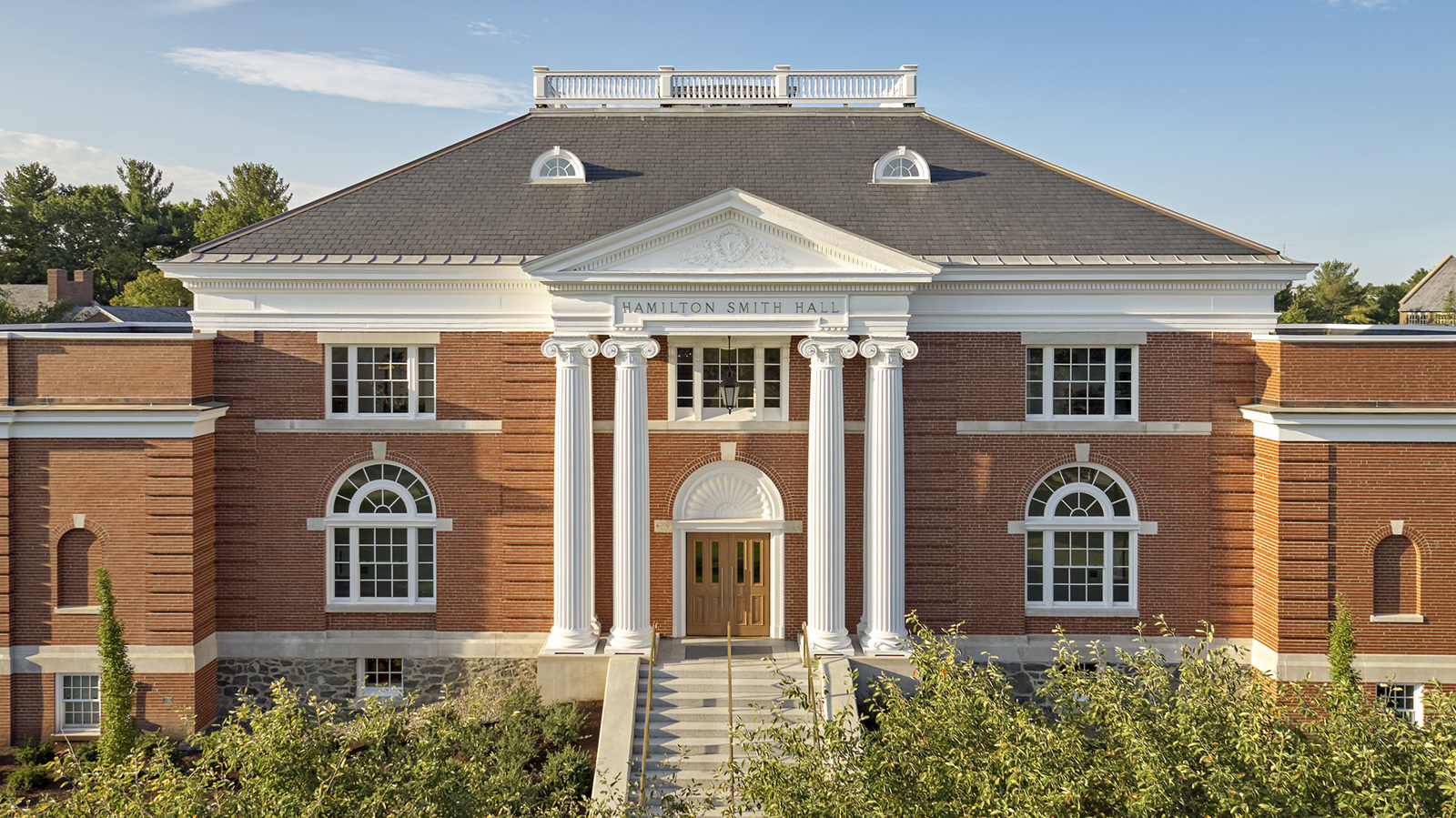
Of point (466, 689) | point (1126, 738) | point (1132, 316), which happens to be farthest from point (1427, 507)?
point (466, 689)

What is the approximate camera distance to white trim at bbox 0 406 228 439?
19.3 metres

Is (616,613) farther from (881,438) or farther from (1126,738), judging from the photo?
(1126,738)

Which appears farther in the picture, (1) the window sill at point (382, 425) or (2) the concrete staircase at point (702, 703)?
(1) the window sill at point (382, 425)

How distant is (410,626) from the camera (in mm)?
21047

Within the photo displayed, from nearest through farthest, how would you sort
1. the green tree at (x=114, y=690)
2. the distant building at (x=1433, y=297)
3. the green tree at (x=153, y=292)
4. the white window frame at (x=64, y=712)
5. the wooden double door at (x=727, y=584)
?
the green tree at (x=114, y=690) → the white window frame at (x=64, y=712) → the wooden double door at (x=727, y=584) → the distant building at (x=1433, y=297) → the green tree at (x=153, y=292)

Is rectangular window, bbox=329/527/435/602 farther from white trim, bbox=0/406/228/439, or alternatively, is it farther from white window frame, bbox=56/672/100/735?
white window frame, bbox=56/672/100/735

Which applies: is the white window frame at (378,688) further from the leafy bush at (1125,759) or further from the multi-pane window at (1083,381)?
the multi-pane window at (1083,381)

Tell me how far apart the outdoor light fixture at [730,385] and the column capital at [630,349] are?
6.19ft

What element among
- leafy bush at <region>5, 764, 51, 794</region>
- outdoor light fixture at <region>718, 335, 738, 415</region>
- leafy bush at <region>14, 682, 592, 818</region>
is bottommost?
leafy bush at <region>5, 764, 51, 794</region>

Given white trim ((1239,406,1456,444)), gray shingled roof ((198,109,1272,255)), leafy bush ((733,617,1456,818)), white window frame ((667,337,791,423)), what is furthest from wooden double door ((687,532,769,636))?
white trim ((1239,406,1456,444))

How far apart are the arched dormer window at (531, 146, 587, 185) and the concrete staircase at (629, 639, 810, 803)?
11303 millimetres

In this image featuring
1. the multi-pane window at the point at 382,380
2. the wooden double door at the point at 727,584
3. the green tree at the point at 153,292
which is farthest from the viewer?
the green tree at the point at 153,292

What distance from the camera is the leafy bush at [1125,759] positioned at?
8.88 metres

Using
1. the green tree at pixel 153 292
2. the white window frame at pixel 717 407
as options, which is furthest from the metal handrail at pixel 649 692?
the green tree at pixel 153 292
